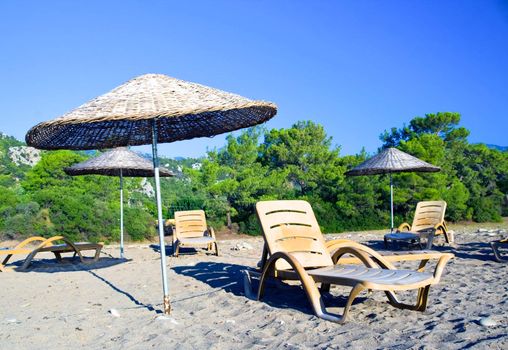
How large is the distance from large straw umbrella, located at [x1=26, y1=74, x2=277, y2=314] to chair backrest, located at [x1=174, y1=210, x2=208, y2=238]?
3651 mm

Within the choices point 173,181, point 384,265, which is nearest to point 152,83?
point 384,265

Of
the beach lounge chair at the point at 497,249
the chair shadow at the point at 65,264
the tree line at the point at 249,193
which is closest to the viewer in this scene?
the beach lounge chair at the point at 497,249

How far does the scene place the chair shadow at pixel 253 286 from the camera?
4.05 meters

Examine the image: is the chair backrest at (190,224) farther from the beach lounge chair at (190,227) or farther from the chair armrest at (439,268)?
the chair armrest at (439,268)

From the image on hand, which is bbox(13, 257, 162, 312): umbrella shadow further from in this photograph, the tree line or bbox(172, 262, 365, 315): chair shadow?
the tree line

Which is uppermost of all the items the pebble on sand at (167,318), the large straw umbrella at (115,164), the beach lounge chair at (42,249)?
the large straw umbrella at (115,164)

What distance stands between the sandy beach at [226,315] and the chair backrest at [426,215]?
7.87 ft

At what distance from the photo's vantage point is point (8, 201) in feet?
39.8

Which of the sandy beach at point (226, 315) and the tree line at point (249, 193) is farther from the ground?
the tree line at point (249, 193)

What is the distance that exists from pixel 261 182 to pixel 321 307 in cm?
1202

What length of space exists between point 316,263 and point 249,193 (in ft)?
34.9

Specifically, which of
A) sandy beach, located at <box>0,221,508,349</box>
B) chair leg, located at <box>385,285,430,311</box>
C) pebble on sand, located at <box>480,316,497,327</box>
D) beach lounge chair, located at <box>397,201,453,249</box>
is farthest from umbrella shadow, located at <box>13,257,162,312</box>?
beach lounge chair, located at <box>397,201,453,249</box>

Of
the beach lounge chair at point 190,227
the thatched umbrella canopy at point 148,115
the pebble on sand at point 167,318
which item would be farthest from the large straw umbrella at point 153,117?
the beach lounge chair at point 190,227

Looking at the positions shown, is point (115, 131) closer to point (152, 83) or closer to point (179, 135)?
point (179, 135)
